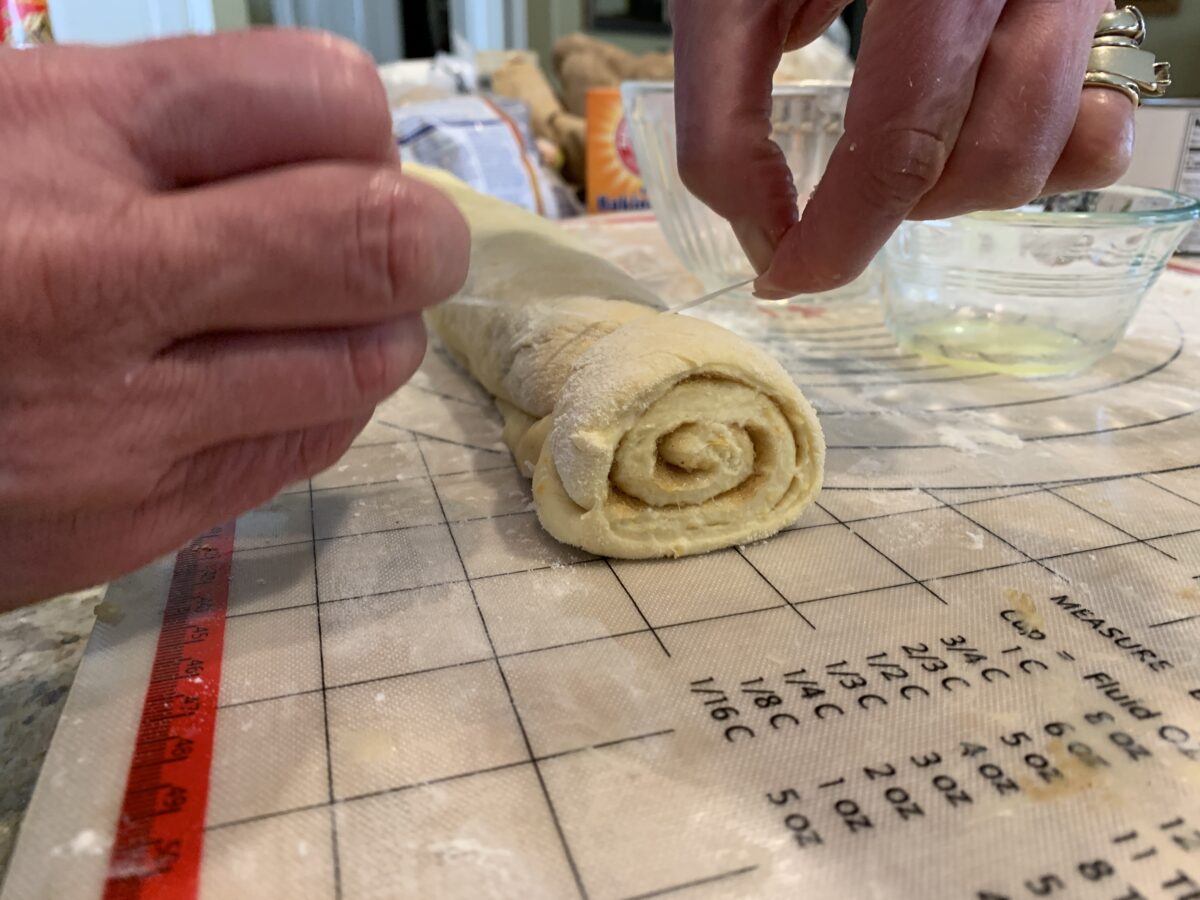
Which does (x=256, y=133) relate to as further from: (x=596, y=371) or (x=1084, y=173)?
(x=1084, y=173)

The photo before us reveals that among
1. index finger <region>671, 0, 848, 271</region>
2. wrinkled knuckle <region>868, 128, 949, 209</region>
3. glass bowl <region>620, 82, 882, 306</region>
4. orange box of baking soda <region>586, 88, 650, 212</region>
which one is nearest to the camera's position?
wrinkled knuckle <region>868, 128, 949, 209</region>

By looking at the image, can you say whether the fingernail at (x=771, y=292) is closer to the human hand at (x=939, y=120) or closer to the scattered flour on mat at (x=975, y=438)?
the human hand at (x=939, y=120)

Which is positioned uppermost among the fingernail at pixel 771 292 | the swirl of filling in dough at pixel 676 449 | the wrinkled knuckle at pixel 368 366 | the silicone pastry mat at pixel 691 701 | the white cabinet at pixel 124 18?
the white cabinet at pixel 124 18

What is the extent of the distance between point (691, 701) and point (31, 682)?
1.58ft

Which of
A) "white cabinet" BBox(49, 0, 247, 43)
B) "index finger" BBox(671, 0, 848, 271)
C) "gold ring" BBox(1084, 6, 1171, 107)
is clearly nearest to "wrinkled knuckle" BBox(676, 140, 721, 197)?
"index finger" BBox(671, 0, 848, 271)

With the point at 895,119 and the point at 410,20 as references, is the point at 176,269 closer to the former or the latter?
the point at 895,119

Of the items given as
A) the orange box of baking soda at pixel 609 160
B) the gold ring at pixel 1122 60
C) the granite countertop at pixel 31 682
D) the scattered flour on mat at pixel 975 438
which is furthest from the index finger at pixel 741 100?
the orange box of baking soda at pixel 609 160

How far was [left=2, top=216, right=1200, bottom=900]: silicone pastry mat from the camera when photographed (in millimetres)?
453

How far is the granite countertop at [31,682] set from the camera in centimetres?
53

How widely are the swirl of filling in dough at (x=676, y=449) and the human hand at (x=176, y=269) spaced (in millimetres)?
231

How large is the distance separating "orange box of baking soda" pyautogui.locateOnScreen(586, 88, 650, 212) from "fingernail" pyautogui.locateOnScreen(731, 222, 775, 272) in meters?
1.43

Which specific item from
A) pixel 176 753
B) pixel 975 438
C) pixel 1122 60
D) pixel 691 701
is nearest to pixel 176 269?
pixel 176 753

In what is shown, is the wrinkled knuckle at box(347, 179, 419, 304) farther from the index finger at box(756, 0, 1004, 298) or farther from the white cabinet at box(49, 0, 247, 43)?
the white cabinet at box(49, 0, 247, 43)

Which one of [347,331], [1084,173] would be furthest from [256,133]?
[1084,173]
